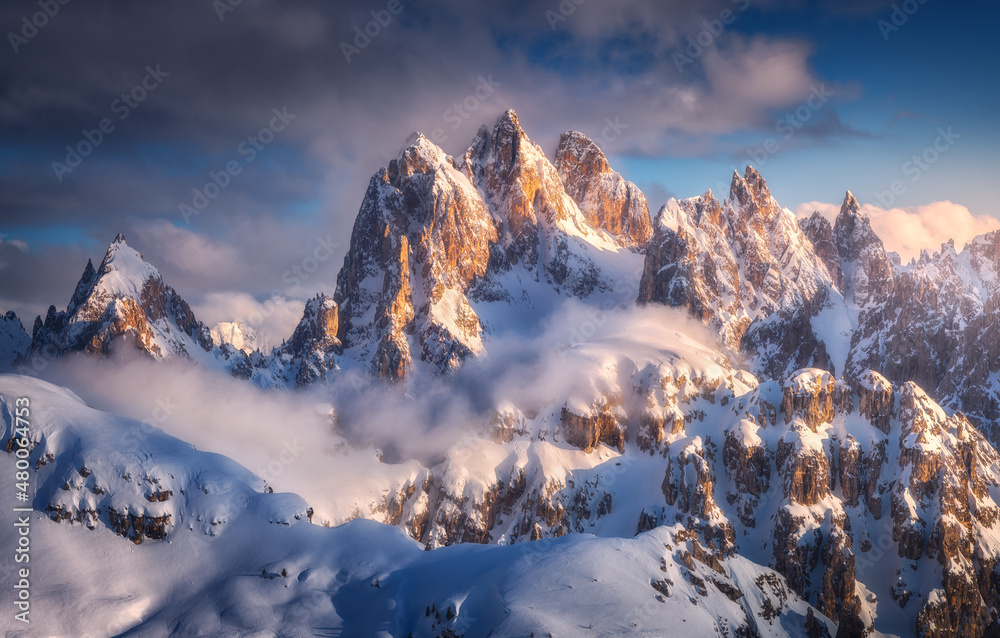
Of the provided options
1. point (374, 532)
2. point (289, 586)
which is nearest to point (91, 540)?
point (289, 586)

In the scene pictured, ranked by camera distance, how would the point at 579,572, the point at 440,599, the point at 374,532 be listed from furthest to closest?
the point at 374,532 < the point at 579,572 < the point at 440,599

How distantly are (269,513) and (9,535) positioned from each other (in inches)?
1623

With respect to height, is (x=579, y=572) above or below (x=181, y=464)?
below

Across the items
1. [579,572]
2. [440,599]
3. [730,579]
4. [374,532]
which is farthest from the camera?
[730,579]

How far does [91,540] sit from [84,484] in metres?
10.3

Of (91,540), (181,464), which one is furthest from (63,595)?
(181,464)

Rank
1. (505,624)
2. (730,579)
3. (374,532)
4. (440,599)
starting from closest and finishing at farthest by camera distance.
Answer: (505,624), (440,599), (374,532), (730,579)

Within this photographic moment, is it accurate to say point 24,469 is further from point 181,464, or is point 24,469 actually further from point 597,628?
point 597,628

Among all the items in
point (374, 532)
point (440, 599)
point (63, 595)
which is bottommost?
point (63, 595)

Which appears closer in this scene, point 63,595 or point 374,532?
point 63,595

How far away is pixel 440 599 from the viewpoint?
11075cm

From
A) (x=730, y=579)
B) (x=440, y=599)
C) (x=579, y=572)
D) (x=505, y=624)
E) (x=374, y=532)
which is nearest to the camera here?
(x=505, y=624)

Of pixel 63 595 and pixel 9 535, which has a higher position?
pixel 9 535

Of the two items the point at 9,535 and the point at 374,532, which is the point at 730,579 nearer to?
the point at 374,532
